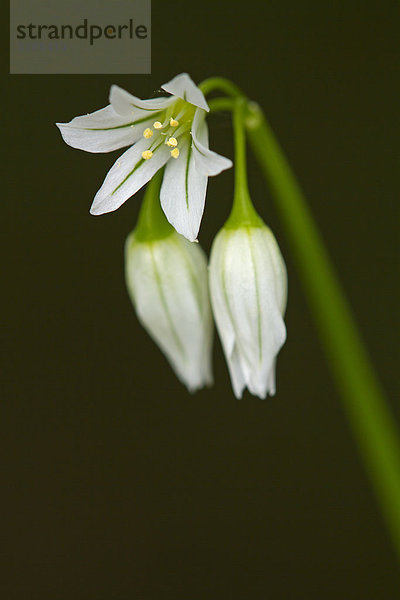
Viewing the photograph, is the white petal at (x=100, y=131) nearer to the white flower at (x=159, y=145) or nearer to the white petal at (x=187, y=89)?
the white flower at (x=159, y=145)

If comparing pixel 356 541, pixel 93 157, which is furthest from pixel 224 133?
pixel 356 541

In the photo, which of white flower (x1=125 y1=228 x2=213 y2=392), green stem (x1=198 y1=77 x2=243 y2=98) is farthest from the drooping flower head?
green stem (x1=198 y1=77 x2=243 y2=98)

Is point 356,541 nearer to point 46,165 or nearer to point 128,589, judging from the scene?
point 128,589

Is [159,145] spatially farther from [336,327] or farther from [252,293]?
[336,327]

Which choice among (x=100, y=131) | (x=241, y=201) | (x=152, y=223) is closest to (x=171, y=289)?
(x=152, y=223)
